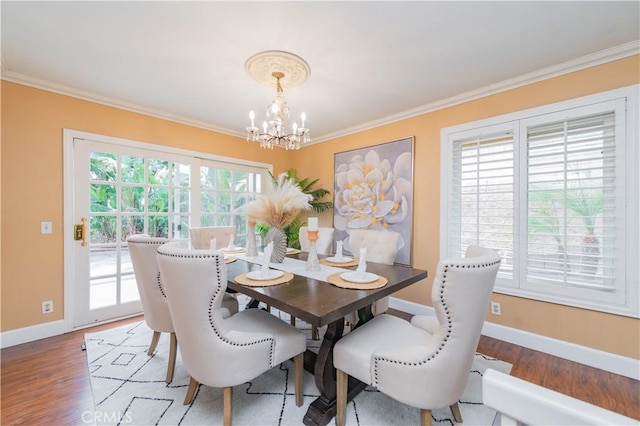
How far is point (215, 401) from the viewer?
1649 millimetres

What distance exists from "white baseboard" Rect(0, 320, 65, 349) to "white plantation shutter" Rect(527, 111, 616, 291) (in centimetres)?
449

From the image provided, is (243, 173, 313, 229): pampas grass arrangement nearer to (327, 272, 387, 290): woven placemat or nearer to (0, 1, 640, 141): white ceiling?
(327, 272, 387, 290): woven placemat

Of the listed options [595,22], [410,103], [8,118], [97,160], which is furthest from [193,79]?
[595,22]

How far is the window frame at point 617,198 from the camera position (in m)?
1.93

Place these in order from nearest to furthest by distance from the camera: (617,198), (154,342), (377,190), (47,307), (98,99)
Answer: (617,198), (154,342), (47,307), (98,99), (377,190)

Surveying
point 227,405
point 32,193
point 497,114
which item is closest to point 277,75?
point 497,114

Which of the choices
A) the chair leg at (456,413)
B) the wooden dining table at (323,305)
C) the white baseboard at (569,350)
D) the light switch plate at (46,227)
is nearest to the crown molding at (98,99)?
the light switch plate at (46,227)

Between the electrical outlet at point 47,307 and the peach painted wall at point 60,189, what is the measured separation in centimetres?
4

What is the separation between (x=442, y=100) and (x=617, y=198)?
171cm

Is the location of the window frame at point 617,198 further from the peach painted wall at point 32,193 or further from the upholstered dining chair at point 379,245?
the peach painted wall at point 32,193

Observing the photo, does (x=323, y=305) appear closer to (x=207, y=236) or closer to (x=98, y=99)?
(x=207, y=236)

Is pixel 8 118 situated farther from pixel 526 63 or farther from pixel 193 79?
pixel 526 63

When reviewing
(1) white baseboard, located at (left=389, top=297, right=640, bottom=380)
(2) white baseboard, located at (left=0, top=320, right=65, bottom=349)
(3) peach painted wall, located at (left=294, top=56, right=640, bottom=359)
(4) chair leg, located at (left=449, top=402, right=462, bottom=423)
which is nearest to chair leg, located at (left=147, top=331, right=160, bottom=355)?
(2) white baseboard, located at (left=0, top=320, right=65, bottom=349)

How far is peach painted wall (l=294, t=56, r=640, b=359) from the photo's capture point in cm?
201
